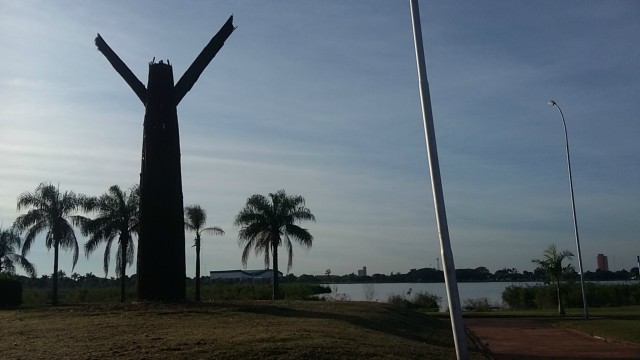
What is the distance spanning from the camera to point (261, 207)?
131ft

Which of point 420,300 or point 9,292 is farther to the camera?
point 420,300

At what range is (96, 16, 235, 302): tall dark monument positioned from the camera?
66.6 feet

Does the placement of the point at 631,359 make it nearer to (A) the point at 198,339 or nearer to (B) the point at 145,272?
(A) the point at 198,339

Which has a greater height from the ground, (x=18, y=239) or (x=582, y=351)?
(x=18, y=239)

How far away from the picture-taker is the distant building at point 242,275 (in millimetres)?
66312

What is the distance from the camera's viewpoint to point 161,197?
2069cm

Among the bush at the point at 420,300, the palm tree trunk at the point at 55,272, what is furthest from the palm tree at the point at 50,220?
the bush at the point at 420,300

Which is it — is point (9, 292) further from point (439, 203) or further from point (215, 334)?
point (439, 203)

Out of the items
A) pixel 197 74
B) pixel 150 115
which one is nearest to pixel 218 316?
pixel 150 115

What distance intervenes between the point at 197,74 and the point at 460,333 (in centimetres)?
1465

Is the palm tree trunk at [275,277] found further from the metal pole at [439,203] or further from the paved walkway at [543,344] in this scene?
A: the metal pole at [439,203]

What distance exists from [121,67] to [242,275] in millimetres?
49735

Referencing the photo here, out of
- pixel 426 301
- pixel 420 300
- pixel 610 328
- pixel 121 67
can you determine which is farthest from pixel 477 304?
pixel 121 67

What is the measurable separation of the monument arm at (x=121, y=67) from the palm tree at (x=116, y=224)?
18.5 metres
